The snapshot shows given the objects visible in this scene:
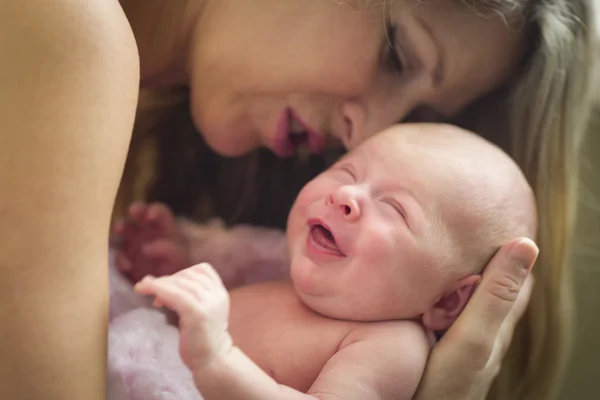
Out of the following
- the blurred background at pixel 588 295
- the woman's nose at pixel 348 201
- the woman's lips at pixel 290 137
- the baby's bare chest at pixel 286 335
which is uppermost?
the woman's nose at pixel 348 201

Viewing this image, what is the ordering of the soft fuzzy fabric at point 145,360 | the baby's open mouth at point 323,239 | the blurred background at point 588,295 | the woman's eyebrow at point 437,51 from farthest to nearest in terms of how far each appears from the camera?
the blurred background at point 588,295 → the woman's eyebrow at point 437,51 → the baby's open mouth at point 323,239 → the soft fuzzy fabric at point 145,360

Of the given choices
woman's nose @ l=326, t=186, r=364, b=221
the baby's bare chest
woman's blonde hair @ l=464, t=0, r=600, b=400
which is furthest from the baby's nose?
woman's blonde hair @ l=464, t=0, r=600, b=400

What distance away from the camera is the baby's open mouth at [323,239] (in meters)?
0.73

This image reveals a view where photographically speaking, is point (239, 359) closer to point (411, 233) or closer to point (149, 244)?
point (411, 233)

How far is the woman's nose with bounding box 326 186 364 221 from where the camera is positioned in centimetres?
71

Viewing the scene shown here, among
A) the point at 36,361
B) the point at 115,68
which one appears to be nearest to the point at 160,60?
the point at 115,68

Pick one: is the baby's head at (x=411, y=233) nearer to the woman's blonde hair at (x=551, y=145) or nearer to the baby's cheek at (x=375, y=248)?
the baby's cheek at (x=375, y=248)

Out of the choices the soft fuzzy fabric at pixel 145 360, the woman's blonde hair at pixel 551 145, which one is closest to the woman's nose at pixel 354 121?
the woman's blonde hair at pixel 551 145

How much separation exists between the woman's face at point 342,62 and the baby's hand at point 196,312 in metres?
0.37

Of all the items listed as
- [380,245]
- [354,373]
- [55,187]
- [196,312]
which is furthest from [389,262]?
[55,187]

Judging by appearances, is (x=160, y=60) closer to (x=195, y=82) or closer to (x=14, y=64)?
(x=195, y=82)

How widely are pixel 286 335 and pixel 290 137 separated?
337 millimetres

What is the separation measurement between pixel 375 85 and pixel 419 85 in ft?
0.19

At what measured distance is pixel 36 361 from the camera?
499 millimetres
